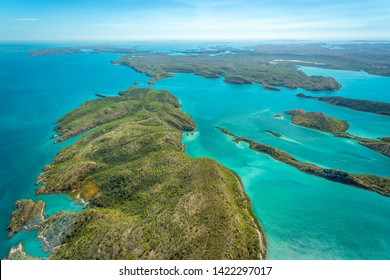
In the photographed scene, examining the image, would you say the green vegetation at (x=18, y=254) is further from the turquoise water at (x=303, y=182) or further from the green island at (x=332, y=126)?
the green island at (x=332, y=126)

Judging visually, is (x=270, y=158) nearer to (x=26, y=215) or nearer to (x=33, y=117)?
(x=26, y=215)

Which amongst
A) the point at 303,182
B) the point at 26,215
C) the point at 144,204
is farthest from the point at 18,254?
the point at 303,182

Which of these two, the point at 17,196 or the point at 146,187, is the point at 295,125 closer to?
the point at 146,187

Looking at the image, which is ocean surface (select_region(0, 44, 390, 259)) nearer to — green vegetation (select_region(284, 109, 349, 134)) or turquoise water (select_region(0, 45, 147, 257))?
turquoise water (select_region(0, 45, 147, 257))

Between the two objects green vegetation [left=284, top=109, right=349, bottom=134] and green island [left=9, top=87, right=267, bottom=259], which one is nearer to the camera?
green island [left=9, top=87, right=267, bottom=259]

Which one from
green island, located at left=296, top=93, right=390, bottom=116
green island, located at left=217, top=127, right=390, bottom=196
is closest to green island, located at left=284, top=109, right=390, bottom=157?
green island, located at left=217, top=127, right=390, bottom=196

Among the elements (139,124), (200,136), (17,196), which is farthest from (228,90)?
(17,196)

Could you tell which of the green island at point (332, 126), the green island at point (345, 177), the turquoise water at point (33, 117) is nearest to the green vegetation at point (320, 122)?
the green island at point (332, 126)
